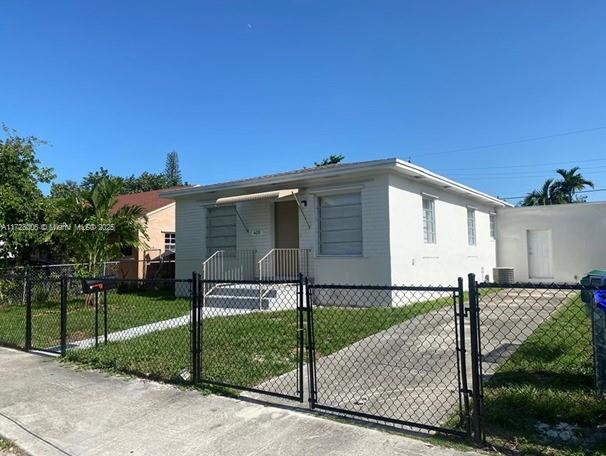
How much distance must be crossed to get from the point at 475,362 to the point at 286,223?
457 inches

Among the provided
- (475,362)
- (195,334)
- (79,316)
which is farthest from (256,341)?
(79,316)

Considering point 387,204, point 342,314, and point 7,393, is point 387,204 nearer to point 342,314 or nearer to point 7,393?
point 342,314

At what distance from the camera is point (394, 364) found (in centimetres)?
646

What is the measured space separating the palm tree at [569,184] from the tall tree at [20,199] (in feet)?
130

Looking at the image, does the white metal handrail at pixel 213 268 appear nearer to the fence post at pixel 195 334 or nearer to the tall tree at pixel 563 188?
the fence post at pixel 195 334

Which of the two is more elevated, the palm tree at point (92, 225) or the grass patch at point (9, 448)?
the palm tree at point (92, 225)

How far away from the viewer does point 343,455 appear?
3.63 m

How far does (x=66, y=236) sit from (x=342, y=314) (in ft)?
34.8

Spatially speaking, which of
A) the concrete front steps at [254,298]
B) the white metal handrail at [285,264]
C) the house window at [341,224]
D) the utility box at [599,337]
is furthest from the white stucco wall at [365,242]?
the utility box at [599,337]

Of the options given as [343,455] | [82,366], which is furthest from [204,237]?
[343,455]

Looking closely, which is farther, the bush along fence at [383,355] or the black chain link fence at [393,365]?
the black chain link fence at [393,365]

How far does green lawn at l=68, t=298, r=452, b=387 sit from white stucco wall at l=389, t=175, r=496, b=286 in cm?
272

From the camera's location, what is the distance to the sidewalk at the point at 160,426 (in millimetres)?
3855

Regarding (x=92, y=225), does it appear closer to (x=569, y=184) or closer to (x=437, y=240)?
(x=437, y=240)
